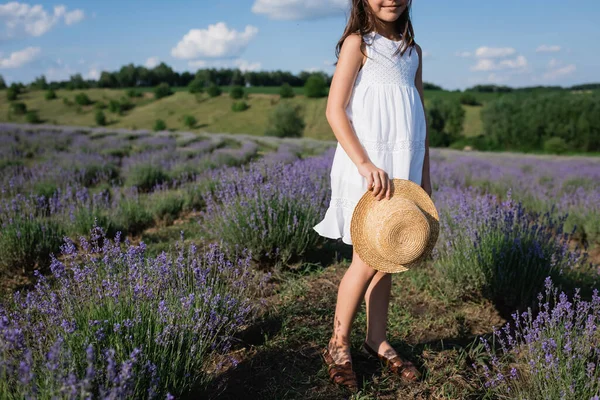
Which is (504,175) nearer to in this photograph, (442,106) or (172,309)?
(172,309)

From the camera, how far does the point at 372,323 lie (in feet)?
8.15

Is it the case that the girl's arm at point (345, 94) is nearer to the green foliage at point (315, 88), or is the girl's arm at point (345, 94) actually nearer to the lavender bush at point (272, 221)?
the lavender bush at point (272, 221)

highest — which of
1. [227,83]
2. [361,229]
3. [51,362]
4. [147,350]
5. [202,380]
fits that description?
[227,83]

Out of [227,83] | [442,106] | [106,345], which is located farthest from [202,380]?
Result: [227,83]

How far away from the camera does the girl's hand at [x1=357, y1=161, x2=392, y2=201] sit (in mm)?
2008

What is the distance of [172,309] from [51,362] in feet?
2.07

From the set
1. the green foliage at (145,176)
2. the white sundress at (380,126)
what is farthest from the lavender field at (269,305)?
the green foliage at (145,176)

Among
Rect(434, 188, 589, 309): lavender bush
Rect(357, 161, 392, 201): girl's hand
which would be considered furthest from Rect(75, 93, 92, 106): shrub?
Rect(357, 161, 392, 201): girl's hand

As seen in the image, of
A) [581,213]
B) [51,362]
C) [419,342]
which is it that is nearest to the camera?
[51,362]

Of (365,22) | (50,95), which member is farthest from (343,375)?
(50,95)

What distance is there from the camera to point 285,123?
45344mm

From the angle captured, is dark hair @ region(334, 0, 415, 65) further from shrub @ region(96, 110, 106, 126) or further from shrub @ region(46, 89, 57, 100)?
shrub @ region(46, 89, 57, 100)

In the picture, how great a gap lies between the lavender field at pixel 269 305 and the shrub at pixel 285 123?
40.0m

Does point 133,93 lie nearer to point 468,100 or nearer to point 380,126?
point 468,100
